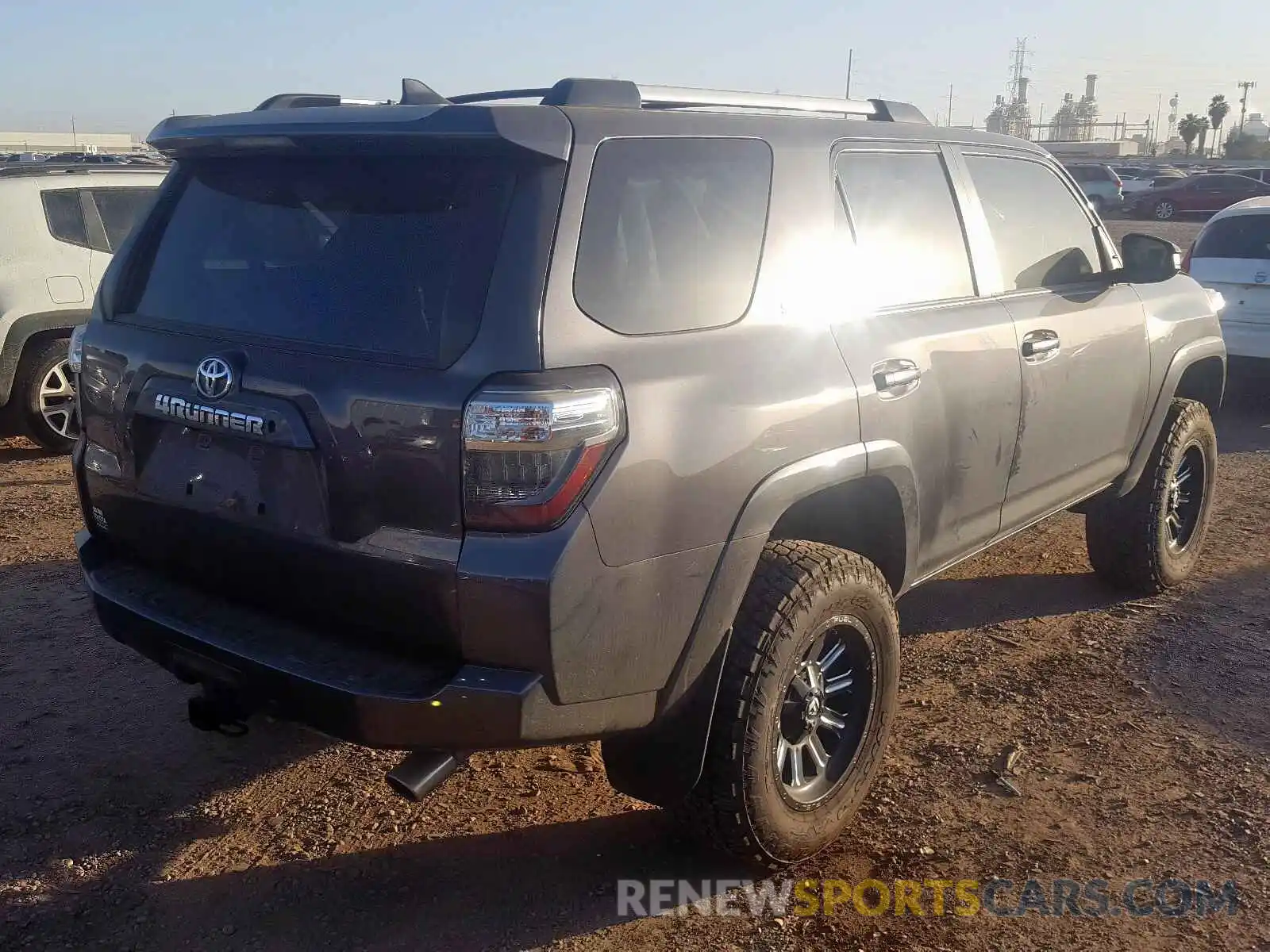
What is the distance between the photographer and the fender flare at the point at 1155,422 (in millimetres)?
4781

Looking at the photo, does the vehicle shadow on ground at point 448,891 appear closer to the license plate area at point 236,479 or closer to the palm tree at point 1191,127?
the license plate area at point 236,479

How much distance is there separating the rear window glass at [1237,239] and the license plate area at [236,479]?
8639mm

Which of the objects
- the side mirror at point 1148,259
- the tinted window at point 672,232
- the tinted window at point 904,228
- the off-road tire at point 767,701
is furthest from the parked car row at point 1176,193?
the off-road tire at point 767,701

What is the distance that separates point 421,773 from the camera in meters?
2.55

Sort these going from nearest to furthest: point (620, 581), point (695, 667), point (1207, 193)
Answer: point (620, 581), point (695, 667), point (1207, 193)

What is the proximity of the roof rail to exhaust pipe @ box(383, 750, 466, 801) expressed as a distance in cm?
150

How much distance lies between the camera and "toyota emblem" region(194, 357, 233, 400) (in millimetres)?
2613

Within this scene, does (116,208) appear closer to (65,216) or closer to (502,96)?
(65,216)

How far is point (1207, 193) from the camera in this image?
3145 cm

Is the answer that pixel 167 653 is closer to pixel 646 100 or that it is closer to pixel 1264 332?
pixel 646 100

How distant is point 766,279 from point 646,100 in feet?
1.82

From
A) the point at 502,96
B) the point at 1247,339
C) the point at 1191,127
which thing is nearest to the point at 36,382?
the point at 502,96

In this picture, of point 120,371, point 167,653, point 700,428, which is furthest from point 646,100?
point 167,653

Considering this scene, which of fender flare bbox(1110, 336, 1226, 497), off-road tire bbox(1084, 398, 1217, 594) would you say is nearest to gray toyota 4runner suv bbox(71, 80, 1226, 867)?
fender flare bbox(1110, 336, 1226, 497)
